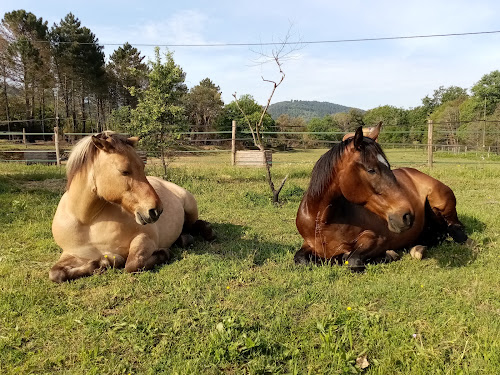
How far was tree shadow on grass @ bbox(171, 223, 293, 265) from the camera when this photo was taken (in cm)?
399

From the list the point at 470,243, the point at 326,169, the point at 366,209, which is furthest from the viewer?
the point at 470,243

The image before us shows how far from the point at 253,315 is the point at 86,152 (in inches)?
87.6

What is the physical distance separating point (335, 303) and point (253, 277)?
877mm

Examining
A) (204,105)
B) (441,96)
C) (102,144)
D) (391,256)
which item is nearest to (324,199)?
(391,256)

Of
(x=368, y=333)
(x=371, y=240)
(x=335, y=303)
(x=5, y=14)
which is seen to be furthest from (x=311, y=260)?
(x=5, y=14)

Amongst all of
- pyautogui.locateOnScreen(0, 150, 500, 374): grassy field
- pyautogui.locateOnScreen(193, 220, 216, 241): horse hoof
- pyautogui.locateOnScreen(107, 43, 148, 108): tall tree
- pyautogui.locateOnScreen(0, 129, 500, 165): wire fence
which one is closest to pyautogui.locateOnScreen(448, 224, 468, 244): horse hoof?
pyautogui.locateOnScreen(0, 150, 500, 374): grassy field

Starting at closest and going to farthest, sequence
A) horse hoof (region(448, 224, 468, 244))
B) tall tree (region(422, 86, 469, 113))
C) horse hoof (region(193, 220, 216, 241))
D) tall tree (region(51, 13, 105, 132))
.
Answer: horse hoof (region(448, 224, 468, 244)), horse hoof (region(193, 220, 216, 241)), tall tree (region(51, 13, 105, 132)), tall tree (region(422, 86, 469, 113))

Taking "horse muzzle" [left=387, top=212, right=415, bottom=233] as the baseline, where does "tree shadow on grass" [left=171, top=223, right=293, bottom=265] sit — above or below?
below

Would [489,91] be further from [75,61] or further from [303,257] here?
[303,257]

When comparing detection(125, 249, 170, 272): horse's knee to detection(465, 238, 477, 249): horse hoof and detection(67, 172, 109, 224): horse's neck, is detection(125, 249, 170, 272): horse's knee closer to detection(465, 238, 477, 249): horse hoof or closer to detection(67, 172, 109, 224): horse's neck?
detection(67, 172, 109, 224): horse's neck

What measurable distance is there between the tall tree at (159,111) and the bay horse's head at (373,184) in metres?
6.80

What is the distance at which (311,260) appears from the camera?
3.64 m

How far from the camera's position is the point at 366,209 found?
367 cm

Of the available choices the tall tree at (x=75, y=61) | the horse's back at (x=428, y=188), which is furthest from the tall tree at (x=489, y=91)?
the horse's back at (x=428, y=188)
